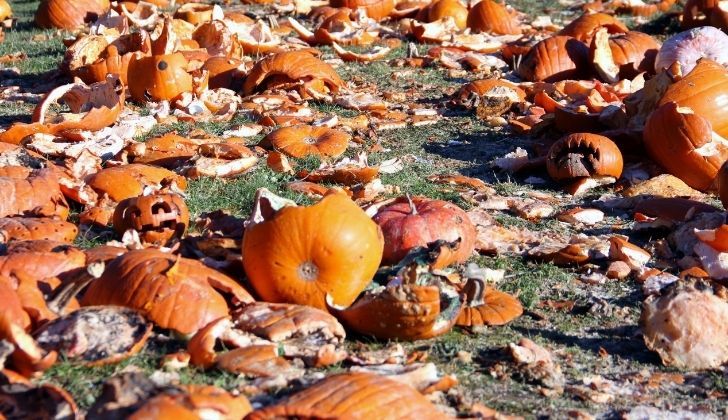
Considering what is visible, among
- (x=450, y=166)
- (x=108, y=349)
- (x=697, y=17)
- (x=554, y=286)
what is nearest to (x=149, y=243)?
(x=108, y=349)

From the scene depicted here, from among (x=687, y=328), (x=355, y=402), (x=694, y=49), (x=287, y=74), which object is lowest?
(x=287, y=74)

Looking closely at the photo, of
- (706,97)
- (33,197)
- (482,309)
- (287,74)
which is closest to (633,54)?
(706,97)

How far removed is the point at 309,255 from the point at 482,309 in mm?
950

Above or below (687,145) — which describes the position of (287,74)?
below

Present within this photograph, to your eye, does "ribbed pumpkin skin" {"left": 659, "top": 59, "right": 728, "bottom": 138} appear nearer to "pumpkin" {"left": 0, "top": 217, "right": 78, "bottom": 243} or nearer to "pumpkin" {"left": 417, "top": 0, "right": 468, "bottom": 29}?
"pumpkin" {"left": 0, "top": 217, "right": 78, "bottom": 243}

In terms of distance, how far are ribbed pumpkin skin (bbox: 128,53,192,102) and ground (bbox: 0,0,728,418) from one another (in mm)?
756

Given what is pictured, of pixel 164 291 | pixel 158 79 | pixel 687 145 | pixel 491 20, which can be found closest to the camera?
pixel 164 291

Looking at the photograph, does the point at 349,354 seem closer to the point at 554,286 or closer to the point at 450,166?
the point at 554,286

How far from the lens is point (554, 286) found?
19.2ft

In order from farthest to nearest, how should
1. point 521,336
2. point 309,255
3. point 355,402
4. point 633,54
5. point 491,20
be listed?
point 491,20 < point 633,54 < point 521,336 < point 309,255 < point 355,402

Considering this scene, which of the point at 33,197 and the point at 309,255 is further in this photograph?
the point at 33,197

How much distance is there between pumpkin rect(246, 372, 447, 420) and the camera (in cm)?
363

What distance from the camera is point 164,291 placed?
4586 millimetres

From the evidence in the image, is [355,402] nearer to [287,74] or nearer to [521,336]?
[521,336]
